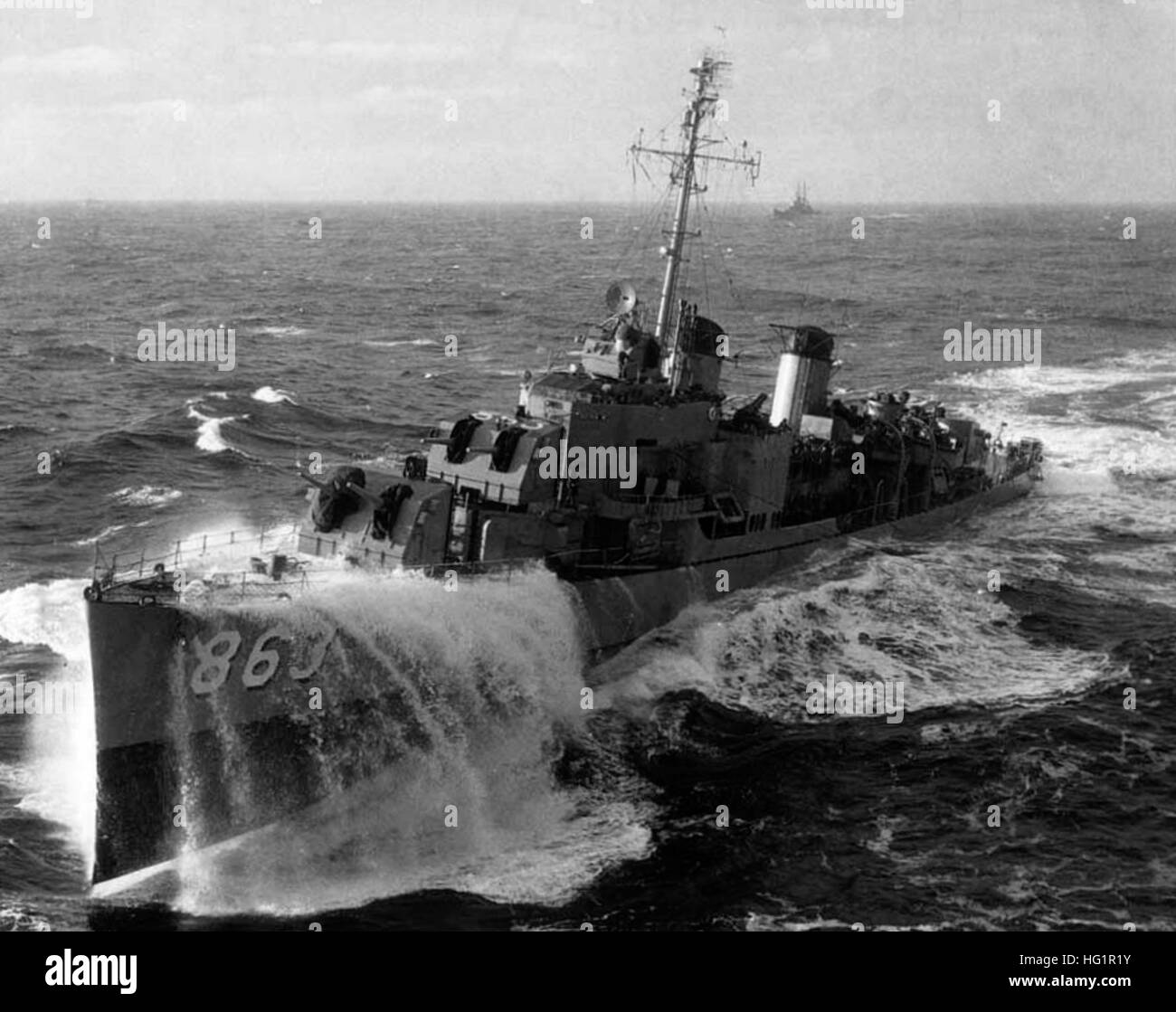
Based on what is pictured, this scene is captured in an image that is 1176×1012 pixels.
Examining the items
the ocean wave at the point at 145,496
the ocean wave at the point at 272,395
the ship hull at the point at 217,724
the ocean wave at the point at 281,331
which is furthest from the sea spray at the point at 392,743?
the ocean wave at the point at 281,331

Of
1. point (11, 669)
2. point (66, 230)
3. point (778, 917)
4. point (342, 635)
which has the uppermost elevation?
point (66, 230)

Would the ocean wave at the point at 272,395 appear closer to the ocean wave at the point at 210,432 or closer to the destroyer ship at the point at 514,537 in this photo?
the ocean wave at the point at 210,432

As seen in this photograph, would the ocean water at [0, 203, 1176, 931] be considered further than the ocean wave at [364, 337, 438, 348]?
No

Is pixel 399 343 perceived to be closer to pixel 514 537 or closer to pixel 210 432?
pixel 210 432

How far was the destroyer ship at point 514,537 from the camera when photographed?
1927cm

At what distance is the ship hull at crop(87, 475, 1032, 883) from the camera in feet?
61.9

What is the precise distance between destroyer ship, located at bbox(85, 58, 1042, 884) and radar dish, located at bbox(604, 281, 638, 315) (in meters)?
0.06

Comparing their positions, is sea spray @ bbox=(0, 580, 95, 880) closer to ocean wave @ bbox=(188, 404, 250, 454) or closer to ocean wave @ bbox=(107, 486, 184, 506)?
ocean wave @ bbox=(107, 486, 184, 506)

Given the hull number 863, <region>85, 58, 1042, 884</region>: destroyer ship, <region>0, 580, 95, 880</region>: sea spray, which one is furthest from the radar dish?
<region>0, 580, 95, 880</region>: sea spray

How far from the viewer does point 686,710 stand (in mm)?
25656
